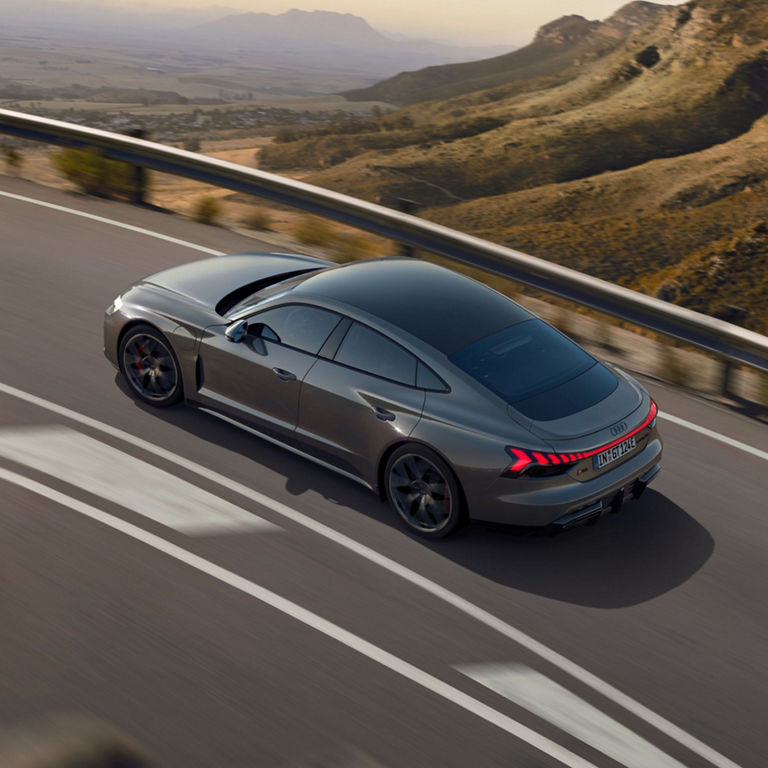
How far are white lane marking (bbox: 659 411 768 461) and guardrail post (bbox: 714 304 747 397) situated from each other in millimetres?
829

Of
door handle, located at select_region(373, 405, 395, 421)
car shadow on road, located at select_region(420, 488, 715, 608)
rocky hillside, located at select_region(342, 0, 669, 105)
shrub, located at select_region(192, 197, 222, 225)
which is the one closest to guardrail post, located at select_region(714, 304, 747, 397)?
car shadow on road, located at select_region(420, 488, 715, 608)

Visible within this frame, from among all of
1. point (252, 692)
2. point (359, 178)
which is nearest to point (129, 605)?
point (252, 692)

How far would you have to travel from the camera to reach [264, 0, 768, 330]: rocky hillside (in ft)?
120

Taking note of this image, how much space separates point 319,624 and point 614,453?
217cm

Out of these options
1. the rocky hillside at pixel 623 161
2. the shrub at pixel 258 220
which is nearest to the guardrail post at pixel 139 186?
the shrub at pixel 258 220

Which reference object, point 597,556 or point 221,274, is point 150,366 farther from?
point 597,556

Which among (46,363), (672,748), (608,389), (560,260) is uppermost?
(608,389)

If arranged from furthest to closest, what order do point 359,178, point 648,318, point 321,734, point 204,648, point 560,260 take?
point 359,178 → point 560,260 → point 648,318 → point 204,648 → point 321,734

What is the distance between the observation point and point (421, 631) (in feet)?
18.8

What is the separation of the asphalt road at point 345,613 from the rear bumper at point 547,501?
318 mm

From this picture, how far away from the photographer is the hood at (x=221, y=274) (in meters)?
7.70

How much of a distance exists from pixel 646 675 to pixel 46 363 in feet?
18.0

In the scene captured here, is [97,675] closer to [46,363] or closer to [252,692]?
[252,692]

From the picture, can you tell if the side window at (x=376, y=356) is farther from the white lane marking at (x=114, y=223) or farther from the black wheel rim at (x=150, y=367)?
the white lane marking at (x=114, y=223)
